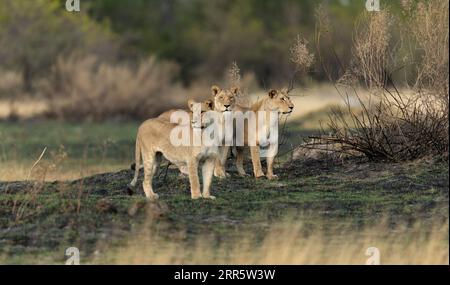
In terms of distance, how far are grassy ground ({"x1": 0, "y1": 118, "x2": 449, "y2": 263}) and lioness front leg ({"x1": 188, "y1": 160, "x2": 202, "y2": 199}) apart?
0.14m

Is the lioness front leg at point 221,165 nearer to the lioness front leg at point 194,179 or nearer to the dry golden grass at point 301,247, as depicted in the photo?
the lioness front leg at point 194,179

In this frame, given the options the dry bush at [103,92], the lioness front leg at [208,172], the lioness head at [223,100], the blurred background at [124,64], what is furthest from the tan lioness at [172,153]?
the dry bush at [103,92]

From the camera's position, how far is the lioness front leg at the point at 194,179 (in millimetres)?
11578

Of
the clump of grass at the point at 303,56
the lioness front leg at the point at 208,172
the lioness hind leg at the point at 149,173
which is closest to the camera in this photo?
the lioness front leg at the point at 208,172

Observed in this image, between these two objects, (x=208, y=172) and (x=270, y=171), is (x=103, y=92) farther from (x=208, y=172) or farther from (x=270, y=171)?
(x=208, y=172)

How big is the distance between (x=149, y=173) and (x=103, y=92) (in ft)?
70.1

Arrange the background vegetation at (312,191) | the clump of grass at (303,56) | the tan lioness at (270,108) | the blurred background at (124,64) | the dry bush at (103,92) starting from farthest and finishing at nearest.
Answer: the dry bush at (103,92), the blurred background at (124,64), the tan lioness at (270,108), the clump of grass at (303,56), the background vegetation at (312,191)

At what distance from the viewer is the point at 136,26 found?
5591 cm

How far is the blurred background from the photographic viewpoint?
2333cm

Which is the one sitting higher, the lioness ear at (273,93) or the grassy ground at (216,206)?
the lioness ear at (273,93)

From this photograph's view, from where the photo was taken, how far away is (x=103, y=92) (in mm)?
33094

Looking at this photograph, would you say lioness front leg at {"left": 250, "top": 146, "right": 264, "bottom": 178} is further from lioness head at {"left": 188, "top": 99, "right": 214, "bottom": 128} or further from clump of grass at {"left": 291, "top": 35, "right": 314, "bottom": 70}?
lioness head at {"left": 188, "top": 99, "right": 214, "bottom": 128}

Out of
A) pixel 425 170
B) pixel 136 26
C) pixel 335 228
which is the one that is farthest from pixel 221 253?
pixel 136 26

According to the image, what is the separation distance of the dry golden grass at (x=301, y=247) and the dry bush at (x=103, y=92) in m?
22.9
